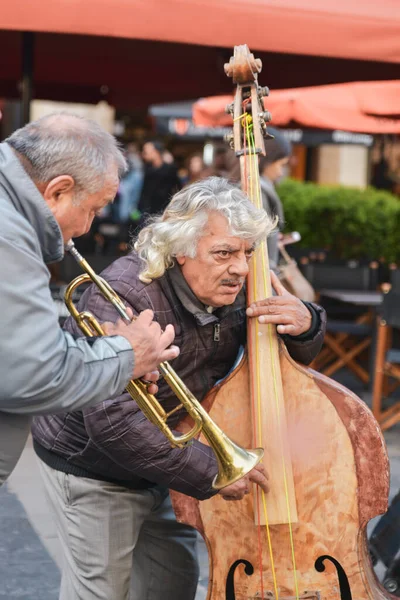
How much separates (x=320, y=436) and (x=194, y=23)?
2.77 metres

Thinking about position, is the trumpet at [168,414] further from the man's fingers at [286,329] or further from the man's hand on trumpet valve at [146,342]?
the man's fingers at [286,329]

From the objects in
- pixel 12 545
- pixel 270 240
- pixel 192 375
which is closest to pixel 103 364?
pixel 192 375

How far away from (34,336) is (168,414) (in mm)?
550

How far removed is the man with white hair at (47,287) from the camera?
75.1 inches

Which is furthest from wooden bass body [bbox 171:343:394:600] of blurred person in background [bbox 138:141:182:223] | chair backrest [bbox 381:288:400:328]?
blurred person in background [bbox 138:141:182:223]

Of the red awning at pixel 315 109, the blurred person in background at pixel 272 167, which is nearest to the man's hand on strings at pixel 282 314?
the blurred person in background at pixel 272 167

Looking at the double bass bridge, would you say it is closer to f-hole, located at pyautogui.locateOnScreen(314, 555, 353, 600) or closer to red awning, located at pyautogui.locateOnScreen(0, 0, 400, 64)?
f-hole, located at pyautogui.locateOnScreen(314, 555, 353, 600)

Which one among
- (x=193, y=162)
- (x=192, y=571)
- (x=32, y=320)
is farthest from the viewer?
(x=193, y=162)

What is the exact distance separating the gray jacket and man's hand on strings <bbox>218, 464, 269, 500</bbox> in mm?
554

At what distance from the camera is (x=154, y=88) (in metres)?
8.73

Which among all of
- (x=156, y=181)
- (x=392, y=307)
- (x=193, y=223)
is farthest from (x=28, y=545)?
(x=156, y=181)

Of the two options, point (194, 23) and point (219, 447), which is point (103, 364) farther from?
point (194, 23)

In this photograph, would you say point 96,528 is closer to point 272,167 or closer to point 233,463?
point 233,463

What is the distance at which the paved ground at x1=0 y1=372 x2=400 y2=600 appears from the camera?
3.81m
